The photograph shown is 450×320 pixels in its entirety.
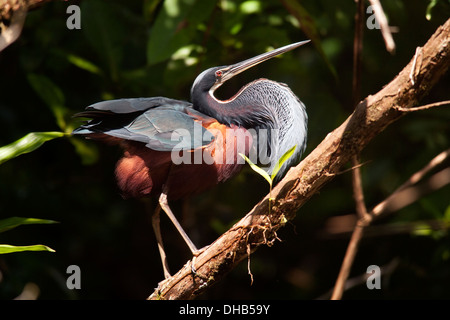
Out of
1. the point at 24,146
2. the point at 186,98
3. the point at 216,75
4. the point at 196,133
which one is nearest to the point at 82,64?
the point at 186,98

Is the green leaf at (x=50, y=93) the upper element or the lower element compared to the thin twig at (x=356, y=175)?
upper

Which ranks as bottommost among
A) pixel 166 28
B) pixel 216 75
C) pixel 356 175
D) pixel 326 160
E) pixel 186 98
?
pixel 326 160

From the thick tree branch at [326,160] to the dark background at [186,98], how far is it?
1.06 meters

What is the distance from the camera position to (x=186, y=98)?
174 inches

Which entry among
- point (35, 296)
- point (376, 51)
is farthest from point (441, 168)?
point (35, 296)

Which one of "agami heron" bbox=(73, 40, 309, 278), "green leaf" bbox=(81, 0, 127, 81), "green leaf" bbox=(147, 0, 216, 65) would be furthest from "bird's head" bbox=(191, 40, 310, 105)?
"green leaf" bbox=(81, 0, 127, 81)

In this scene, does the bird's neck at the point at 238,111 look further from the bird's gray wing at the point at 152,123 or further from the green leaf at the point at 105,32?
the green leaf at the point at 105,32

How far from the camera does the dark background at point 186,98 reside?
380 centimetres

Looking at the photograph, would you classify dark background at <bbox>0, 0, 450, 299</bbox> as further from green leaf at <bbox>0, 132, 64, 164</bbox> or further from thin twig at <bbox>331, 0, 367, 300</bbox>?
green leaf at <bbox>0, 132, 64, 164</bbox>

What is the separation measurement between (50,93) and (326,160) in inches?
81.2

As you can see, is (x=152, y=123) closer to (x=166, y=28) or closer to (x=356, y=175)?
(x=166, y=28)

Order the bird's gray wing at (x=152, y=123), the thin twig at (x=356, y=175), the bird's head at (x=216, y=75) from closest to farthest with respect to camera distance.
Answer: the bird's gray wing at (x=152, y=123)
the thin twig at (x=356, y=175)
the bird's head at (x=216, y=75)

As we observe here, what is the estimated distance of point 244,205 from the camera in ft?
14.5

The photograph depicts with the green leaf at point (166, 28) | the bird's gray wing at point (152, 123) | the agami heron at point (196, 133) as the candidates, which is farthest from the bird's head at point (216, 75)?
the green leaf at point (166, 28)
